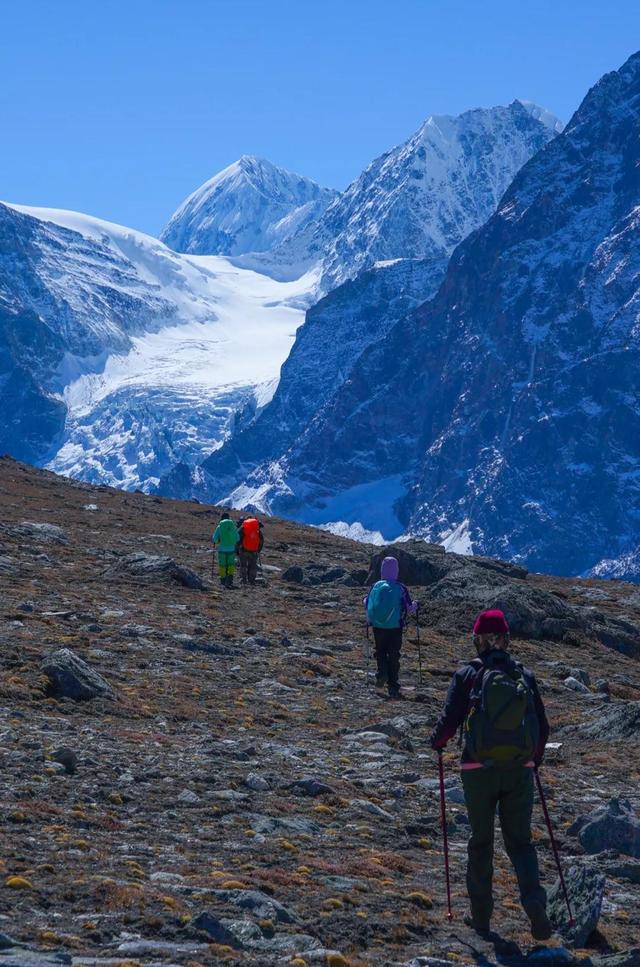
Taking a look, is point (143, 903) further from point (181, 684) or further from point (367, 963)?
point (181, 684)

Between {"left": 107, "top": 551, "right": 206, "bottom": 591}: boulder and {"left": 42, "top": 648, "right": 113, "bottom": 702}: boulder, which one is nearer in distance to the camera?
{"left": 42, "top": 648, "right": 113, "bottom": 702}: boulder

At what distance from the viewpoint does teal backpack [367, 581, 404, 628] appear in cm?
2097

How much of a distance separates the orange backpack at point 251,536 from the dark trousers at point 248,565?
178 millimetres

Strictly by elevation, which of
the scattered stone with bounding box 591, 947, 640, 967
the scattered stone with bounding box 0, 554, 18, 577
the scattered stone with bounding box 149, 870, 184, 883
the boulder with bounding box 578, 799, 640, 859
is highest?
the scattered stone with bounding box 0, 554, 18, 577

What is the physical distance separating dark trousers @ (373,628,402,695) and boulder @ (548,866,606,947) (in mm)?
9763

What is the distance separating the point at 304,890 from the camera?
432 inches

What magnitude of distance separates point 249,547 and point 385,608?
11934 millimetres

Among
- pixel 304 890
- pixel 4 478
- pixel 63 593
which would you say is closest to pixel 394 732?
pixel 304 890

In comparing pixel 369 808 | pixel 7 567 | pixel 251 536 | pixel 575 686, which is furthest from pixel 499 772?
pixel 251 536

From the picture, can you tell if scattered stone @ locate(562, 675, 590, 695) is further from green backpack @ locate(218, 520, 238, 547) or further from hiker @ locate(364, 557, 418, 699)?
green backpack @ locate(218, 520, 238, 547)

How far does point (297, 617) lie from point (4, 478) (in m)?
28.5

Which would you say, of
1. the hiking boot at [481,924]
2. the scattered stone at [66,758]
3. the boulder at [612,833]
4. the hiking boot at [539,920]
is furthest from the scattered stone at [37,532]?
the hiking boot at [539,920]

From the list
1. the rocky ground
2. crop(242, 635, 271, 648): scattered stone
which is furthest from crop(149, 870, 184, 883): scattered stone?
crop(242, 635, 271, 648): scattered stone

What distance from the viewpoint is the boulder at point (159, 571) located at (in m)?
30.0
